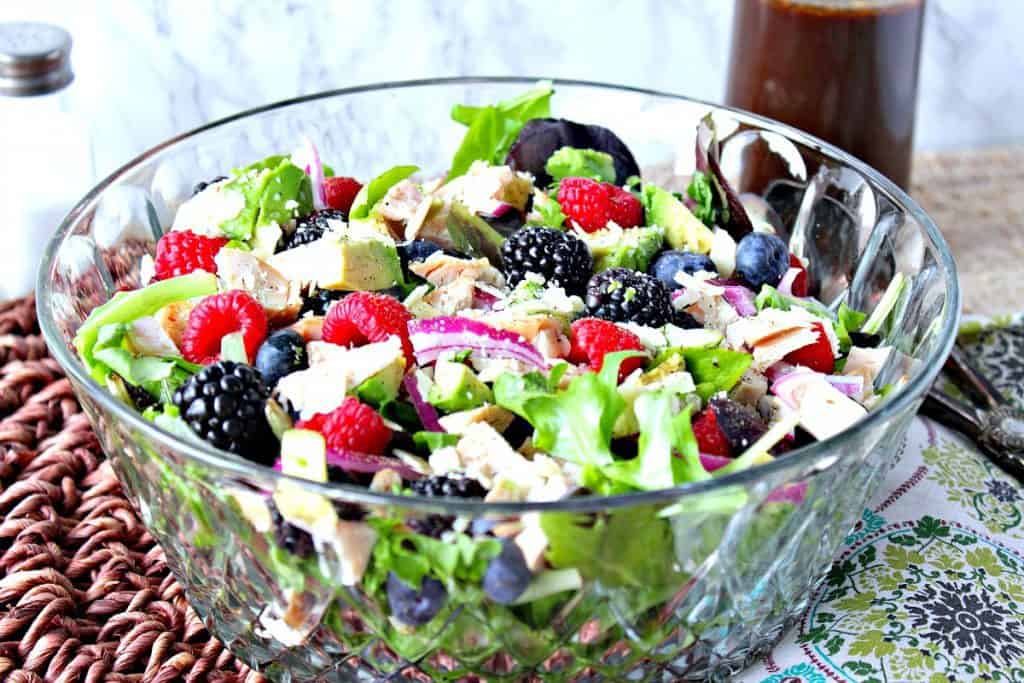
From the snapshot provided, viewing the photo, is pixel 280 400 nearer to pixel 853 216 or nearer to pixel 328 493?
pixel 328 493

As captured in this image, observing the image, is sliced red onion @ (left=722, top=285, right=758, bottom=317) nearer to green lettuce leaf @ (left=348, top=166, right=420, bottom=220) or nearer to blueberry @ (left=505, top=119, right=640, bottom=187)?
blueberry @ (left=505, top=119, right=640, bottom=187)

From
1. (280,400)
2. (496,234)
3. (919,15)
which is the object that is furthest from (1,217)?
(919,15)

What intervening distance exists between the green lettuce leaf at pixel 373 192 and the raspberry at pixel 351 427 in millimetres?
468

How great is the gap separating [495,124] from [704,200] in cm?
32

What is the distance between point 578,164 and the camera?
1751 mm

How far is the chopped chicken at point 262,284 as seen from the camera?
1.47 m

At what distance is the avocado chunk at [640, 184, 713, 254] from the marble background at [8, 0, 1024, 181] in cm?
121

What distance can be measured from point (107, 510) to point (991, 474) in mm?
1116

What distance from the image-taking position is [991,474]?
172cm

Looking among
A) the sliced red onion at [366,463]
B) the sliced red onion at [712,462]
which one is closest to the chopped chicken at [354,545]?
the sliced red onion at [366,463]

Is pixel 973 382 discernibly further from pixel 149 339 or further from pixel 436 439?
pixel 149 339

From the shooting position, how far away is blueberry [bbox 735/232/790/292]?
1.62 meters

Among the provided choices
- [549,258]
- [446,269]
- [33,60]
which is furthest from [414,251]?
[33,60]

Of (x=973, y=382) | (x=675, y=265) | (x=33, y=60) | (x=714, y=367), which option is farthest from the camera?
(x=33, y=60)
